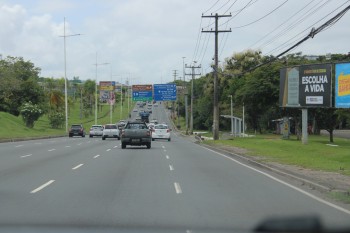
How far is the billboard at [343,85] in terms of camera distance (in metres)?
33.5

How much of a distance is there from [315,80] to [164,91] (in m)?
46.0

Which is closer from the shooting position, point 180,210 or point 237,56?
point 180,210

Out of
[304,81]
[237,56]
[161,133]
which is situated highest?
[237,56]

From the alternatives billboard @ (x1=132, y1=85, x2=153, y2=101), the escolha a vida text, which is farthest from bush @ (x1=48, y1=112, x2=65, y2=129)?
the escolha a vida text

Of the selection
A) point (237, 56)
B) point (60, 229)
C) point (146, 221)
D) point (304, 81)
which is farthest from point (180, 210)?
point (237, 56)

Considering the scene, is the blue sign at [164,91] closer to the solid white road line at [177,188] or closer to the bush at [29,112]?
the bush at [29,112]

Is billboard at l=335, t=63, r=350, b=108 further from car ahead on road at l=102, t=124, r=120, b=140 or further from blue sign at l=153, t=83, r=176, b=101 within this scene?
blue sign at l=153, t=83, r=176, b=101

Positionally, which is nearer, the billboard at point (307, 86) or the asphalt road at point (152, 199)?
the asphalt road at point (152, 199)

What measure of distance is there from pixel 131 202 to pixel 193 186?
3.41 meters

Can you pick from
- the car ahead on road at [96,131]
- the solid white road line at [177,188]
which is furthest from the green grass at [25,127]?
the solid white road line at [177,188]

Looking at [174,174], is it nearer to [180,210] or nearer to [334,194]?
[334,194]

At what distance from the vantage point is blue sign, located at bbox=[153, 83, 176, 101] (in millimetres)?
83750

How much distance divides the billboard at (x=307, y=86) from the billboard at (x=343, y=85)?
3.55m

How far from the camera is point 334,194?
1315 centimetres
